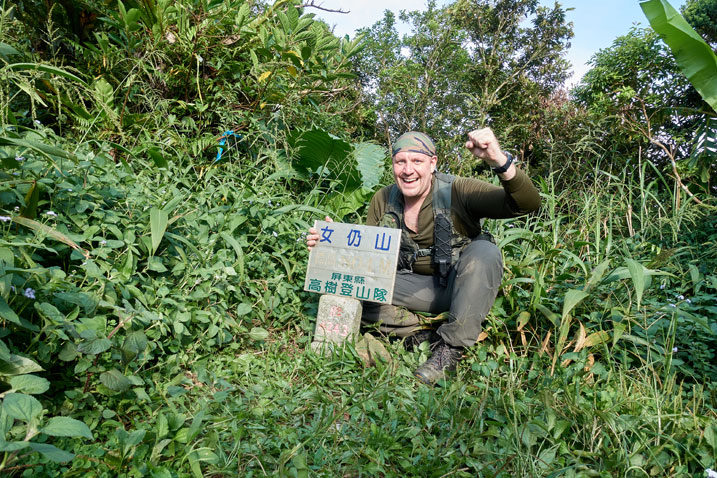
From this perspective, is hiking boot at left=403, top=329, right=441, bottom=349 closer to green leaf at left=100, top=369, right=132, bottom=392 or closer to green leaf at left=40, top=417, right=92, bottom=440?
green leaf at left=100, top=369, right=132, bottom=392

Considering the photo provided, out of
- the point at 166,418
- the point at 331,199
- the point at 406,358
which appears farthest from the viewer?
the point at 331,199

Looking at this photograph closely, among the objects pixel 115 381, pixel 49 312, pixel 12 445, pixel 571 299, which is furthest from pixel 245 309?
pixel 571 299

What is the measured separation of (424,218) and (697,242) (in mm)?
2424

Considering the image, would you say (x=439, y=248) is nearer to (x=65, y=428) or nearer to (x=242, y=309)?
(x=242, y=309)

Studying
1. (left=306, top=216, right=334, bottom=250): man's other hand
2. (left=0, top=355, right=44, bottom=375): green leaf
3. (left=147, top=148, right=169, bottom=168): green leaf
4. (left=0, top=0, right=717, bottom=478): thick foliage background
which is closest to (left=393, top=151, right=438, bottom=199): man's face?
(left=306, top=216, right=334, bottom=250): man's other hand

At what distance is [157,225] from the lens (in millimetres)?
2051

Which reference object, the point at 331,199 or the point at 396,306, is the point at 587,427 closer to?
the point at 396,306

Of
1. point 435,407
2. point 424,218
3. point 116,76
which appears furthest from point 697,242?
point 116,76

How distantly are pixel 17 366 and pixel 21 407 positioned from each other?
29cm

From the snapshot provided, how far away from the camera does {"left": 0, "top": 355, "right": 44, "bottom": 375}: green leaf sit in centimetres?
138

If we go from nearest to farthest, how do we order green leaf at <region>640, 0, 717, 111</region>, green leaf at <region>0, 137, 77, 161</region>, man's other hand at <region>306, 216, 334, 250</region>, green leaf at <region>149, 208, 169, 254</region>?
green leaf at <region>0, 137, 77, 161</region>, green leaf at <region>149, 208, 169, 254</region>, man's other hand at <region>306, 216, 334, 250</region>, green leaf at <region>640, 0, 717, 111</region>

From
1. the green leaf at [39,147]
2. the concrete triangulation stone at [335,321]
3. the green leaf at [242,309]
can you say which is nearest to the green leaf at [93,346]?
the green leaf at [39,147]

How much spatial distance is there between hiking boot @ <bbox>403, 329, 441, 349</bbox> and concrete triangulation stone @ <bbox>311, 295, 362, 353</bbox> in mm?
402

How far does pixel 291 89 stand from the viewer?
366cm
